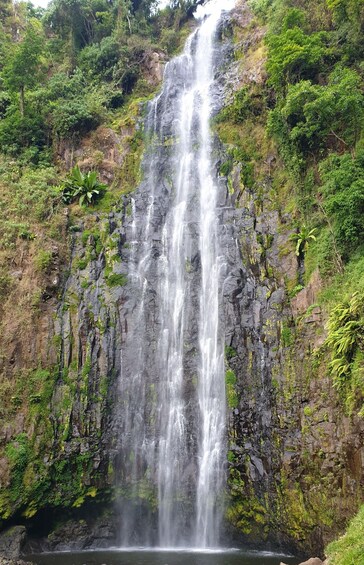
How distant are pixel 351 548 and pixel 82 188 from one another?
17.6 m

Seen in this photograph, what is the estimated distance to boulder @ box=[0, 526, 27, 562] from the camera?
13.1 meters

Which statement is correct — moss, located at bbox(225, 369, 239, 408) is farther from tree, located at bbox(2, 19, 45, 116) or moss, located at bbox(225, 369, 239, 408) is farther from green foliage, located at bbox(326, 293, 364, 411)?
tree, located at bbox(2, 19, 45, 116)

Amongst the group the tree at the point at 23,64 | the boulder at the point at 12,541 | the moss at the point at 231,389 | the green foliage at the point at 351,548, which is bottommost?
the boulder at the point at 12,541

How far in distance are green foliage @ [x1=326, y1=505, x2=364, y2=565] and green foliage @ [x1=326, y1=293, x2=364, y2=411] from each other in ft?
9.03

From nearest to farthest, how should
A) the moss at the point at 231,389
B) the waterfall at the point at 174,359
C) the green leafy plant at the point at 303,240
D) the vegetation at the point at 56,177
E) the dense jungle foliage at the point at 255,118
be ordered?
1. the dense jungle foliage at the point at 255,118
2. the waterfall at the point at 174,359
3. the vegetation at the point at 56,177
4. the moss at the point at 231,389
5. the green leafy plant at the point at 303,240

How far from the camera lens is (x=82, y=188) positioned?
2120cm

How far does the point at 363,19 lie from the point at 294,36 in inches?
109

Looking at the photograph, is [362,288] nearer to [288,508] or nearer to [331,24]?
[288,508]

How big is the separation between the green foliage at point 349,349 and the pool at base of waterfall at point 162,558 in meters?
4.84

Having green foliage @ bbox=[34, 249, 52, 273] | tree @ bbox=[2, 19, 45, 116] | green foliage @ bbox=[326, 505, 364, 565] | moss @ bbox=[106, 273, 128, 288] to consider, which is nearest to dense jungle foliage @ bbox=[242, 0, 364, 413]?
green foliage @ bbox=[326, 505, 364, 565]

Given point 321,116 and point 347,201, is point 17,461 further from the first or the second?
point 321,116

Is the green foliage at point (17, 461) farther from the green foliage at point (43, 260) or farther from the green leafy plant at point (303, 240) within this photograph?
the green leafy plant at point (303, 240)

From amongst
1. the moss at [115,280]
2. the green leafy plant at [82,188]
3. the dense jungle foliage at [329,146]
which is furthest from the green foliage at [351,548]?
the green leafy plant at [82,188]

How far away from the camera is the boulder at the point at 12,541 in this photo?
13148 millimetres
